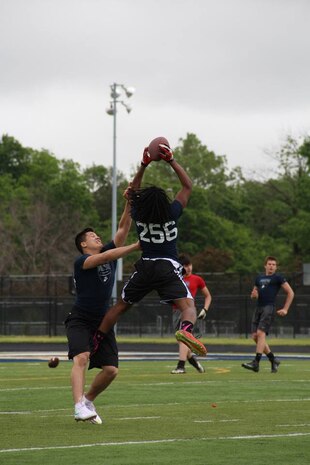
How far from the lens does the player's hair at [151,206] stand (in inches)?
464

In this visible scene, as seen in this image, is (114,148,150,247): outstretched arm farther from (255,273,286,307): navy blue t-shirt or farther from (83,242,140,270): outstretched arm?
(255,273,286,307): navy blue t-shirt

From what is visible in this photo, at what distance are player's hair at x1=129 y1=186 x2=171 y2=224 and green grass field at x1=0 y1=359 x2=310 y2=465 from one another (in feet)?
6.54

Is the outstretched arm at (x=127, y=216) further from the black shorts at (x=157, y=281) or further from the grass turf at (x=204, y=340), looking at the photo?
the grass turf at (x=204, y=340)

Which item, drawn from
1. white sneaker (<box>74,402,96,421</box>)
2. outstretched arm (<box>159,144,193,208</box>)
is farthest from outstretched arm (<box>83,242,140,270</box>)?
white sneaker (<box>74,402,96,421</box>)

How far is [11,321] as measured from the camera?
4759 cm

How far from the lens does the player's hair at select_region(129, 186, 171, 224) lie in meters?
11.8

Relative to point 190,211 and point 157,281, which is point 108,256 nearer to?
point 157,281

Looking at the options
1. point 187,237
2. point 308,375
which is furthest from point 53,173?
point 308,375

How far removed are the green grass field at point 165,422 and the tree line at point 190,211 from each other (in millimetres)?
46888

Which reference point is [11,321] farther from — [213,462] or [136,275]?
[213,462]

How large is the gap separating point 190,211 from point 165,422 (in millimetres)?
71809

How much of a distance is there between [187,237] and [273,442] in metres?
75.3

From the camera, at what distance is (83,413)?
1191cm

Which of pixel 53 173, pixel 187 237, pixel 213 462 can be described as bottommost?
pixel 213 462
